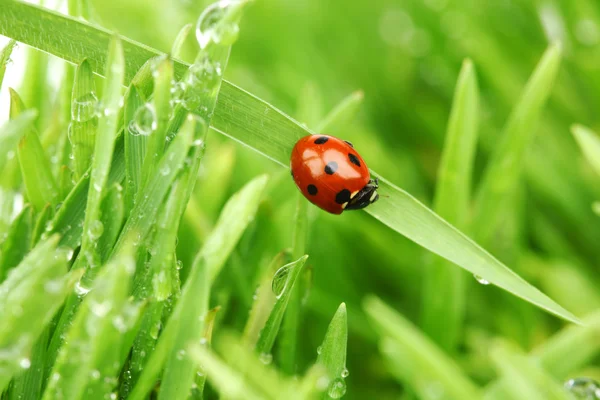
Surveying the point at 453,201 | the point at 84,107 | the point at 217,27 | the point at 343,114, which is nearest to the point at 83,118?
the point at 84,107

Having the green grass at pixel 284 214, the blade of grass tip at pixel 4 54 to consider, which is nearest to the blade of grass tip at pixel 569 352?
the green grass at pixel 284 214

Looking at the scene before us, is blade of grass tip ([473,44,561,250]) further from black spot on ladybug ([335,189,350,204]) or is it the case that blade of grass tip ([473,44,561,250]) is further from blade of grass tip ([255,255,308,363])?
blade of grass tip ([255,255,308,363])

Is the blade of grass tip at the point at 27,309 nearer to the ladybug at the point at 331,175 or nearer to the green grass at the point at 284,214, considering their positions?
the green grass at the point at 284,214

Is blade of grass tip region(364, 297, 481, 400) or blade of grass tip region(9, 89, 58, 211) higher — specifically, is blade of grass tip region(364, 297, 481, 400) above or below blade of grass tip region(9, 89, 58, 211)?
below

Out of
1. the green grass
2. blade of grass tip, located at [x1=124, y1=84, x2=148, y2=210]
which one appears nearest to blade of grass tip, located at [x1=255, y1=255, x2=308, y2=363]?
the green grass

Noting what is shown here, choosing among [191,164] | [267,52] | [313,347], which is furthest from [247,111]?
[267,52]

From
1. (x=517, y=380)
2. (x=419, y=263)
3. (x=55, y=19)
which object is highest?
(x=419, y=263)

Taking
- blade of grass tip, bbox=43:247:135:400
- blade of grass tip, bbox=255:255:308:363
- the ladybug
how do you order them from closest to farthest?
blade of grass tip, bbox=43:247:135:400 → blade of grass tip, bbox=255:255:308:363 → the ladybug

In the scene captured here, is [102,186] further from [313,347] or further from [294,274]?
[313,347]
